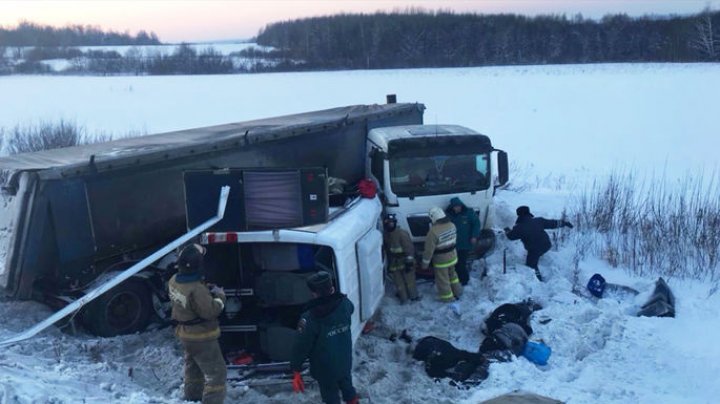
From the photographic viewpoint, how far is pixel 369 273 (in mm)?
6668

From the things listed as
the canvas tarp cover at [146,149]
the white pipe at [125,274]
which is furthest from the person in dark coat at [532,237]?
the white pipe at [125,274]

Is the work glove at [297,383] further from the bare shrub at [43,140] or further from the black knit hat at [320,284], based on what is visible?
the bare shrub at [43,140]

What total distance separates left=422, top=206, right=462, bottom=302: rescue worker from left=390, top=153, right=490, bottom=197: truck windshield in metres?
0.92

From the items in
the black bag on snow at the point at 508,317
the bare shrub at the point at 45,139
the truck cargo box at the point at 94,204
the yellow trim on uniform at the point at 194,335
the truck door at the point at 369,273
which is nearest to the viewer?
the yellow trim on uniform at the point at 194,335

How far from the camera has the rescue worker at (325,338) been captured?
208 inches

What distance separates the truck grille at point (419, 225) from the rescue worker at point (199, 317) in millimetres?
4162

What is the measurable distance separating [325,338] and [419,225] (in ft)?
13.4

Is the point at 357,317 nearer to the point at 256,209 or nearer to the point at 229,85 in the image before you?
the point at 256,209

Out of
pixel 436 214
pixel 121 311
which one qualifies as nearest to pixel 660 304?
pixel 436 214

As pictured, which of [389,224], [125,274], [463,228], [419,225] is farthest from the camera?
[419,225]

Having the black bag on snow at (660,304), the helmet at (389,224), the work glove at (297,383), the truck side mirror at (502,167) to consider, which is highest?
the truck side mirror at (502,167)

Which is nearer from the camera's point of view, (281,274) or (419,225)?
(281,274)

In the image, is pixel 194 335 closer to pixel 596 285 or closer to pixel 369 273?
pixel 369 273

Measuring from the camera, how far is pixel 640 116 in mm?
31109
